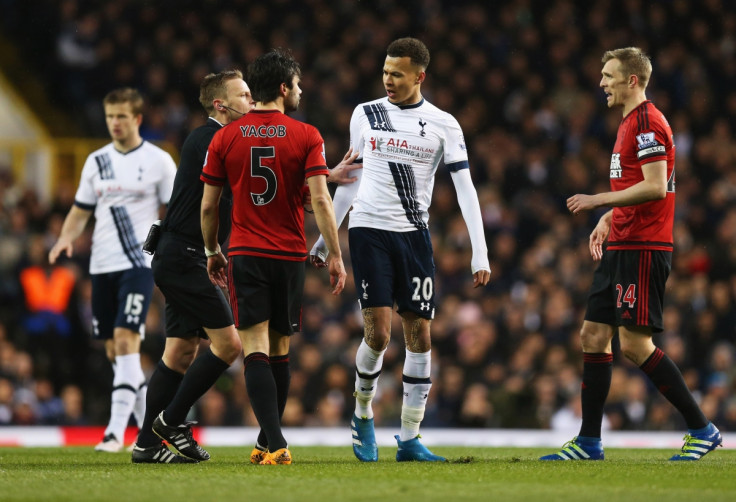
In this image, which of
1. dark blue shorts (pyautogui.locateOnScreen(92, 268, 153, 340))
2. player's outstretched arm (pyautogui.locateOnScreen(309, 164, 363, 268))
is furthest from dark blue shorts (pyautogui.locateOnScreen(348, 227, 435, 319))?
dark blue shorts (pyautogui.locateOnScreen(92, 268, 153, 340))

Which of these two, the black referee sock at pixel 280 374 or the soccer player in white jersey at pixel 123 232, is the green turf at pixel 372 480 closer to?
the black referee sock at pixel 280 374

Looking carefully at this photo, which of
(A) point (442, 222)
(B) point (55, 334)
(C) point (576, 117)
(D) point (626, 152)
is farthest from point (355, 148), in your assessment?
(C) point (576, 117)

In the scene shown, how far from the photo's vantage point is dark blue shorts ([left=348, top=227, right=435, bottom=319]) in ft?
23.0

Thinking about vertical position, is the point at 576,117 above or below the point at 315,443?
above

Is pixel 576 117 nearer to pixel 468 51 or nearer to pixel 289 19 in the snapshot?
pixel 468 51

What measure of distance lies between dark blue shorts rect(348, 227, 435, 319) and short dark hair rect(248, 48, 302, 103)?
3.55 ft

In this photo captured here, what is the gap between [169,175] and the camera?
9.20m

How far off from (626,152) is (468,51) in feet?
43.3

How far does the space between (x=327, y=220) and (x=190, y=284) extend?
1117 millimetres

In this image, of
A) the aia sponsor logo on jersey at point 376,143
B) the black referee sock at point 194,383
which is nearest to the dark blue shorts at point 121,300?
the black referee sock at point 194,383

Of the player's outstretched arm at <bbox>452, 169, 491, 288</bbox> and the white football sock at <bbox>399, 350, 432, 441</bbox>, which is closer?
the player's outstretched arm at <bbox>452, 169, 491, 288</bbox>

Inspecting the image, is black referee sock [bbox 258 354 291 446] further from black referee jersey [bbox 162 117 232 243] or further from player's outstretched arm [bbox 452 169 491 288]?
player's outstretched arm [bbox 452 169 491 288]

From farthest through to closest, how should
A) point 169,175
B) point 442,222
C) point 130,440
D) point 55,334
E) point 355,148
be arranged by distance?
1. point 442,222
2. point 55,334
3. point 130,440
4. point 169,175
5. point 355,148

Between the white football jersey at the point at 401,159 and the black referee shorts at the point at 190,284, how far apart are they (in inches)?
39.3
